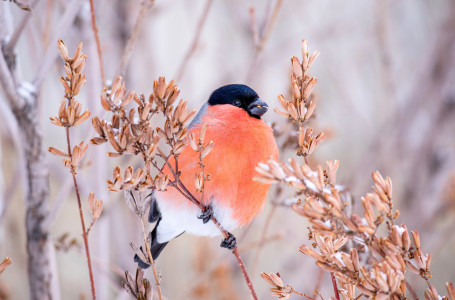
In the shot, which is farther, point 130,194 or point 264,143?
point 264,143

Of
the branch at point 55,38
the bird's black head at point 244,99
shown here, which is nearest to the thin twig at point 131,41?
the branch at point 55,38

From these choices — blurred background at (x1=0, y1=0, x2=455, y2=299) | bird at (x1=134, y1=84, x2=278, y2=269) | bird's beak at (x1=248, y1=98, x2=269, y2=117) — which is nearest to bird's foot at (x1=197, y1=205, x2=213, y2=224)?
bird at (x1=134, y1=84, x2=278, y2=269)

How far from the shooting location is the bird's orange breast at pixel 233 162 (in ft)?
2.76

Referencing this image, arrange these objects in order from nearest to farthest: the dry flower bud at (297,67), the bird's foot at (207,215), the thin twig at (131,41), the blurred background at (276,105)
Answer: the dry flower bud at (297,67), the thin twig at (131,41), the bird's foot at (207,215), the blurred background at (276,105)

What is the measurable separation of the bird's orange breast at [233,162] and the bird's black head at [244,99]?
0.8 inches

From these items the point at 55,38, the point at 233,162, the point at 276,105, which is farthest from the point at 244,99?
the point at 276,105

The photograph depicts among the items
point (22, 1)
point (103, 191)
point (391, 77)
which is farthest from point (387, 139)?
point (22, 1)

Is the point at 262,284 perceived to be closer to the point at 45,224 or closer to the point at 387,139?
the point at 387,139

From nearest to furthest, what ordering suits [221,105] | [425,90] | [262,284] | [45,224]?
[45,224], [221,105], [425,90], [262,284]

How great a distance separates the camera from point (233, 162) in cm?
84

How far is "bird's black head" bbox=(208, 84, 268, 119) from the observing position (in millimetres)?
921

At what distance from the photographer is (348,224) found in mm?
493

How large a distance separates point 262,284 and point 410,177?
1065 mm

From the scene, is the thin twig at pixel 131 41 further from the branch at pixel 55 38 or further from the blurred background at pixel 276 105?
the blurred background at pixel 276 105
